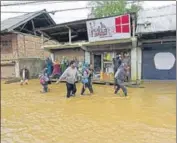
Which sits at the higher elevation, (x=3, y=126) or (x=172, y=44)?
(x=172, y=44)

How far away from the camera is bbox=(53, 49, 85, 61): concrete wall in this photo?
20.1 meters

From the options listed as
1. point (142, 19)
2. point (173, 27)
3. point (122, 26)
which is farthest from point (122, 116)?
point (142, 19)

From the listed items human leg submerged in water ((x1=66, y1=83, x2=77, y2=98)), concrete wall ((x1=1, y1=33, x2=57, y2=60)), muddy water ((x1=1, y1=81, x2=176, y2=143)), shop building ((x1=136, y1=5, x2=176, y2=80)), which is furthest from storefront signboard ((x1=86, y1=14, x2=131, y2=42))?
concrete wall ((x1=1, y1=33, x2=57, y2=60))

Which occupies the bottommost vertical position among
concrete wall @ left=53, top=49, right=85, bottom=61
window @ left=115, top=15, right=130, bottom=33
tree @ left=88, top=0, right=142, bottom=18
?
concrete wall @ left=53, top=49, right=85, bottom=61

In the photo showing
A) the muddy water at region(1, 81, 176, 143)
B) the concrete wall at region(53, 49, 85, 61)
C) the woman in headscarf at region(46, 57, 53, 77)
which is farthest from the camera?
the concrete wall at region(53, 49, 85, 61)

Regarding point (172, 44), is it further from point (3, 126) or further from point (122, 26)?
point (3, 126)

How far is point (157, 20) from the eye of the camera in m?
19.5

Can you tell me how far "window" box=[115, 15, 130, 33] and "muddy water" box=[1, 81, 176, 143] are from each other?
504 cm

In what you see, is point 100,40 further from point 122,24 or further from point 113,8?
point 113,8

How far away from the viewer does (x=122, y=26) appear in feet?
54.8

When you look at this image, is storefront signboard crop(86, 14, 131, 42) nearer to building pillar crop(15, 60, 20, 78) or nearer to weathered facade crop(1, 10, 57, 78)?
weathered facade crop(1, 10, 57, 78)

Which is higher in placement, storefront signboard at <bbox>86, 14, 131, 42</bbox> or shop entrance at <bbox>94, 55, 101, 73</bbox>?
storefront signboard at <bbox>86, 14, 131, 42</bbox>

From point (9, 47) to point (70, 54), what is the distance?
6011 millimetres

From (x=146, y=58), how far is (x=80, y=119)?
10.3 meters
